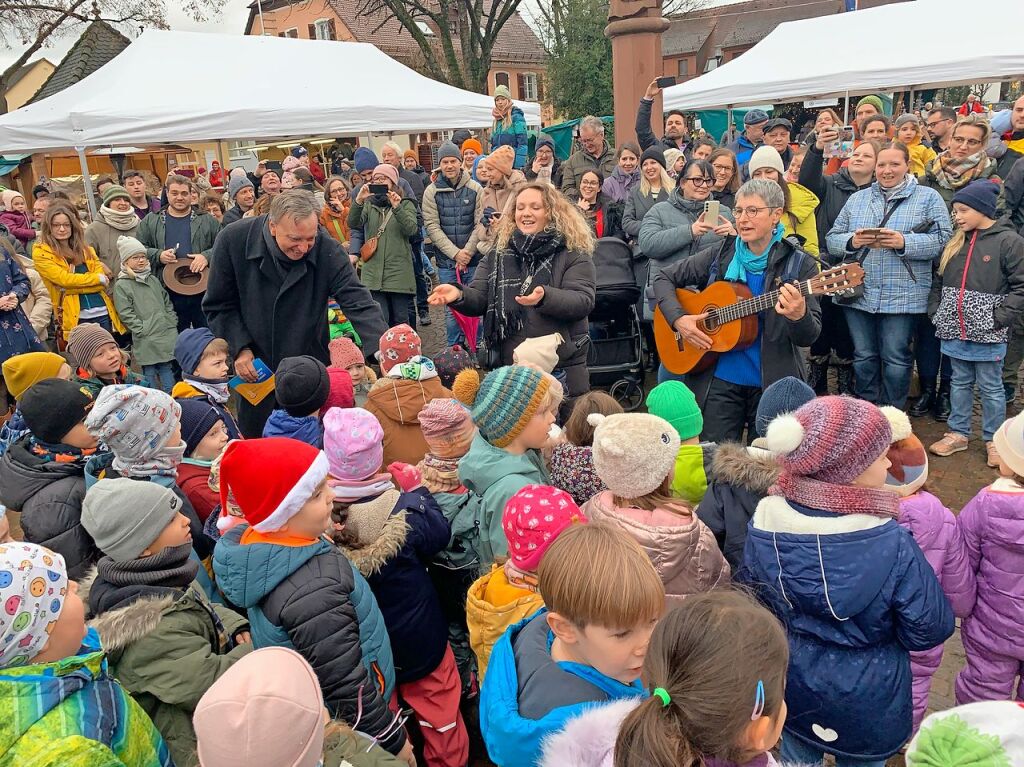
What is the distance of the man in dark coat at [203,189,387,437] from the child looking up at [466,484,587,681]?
96.9 inches

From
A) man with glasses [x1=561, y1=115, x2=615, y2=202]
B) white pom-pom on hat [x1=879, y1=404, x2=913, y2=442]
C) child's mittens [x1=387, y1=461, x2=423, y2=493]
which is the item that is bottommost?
child's mittens [x1=387, y1=461, x2=423, y2=493]

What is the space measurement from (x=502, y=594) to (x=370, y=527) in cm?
60

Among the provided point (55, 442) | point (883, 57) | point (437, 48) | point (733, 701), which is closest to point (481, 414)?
point (733, 701)

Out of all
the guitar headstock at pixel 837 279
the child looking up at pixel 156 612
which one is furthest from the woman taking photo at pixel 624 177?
the child looking up at pixel 156 612

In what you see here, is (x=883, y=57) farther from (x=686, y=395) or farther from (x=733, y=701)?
(x=733, y=701)

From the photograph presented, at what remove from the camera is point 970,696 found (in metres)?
2.49

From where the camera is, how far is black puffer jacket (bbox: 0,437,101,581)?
2723mm

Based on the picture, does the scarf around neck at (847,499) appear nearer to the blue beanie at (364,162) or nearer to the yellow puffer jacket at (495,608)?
the yellow puffer jacket at (495,608)

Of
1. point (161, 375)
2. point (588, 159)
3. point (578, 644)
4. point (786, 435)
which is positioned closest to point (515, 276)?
point (786, 435)

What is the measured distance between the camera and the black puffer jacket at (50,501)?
8.93 ft

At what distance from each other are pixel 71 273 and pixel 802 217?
618 centimetres

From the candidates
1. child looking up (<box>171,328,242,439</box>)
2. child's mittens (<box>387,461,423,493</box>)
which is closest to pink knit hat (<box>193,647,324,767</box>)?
child's mittens (<box>387,461,423,493</box>)

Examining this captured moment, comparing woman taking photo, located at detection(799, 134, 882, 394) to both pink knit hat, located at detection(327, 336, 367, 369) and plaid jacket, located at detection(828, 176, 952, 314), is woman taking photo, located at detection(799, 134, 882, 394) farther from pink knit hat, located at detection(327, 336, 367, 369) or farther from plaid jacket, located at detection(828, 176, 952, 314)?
pink knit hat, located at detection(327, 336, 367, 369)

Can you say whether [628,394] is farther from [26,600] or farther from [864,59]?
[864,59]
